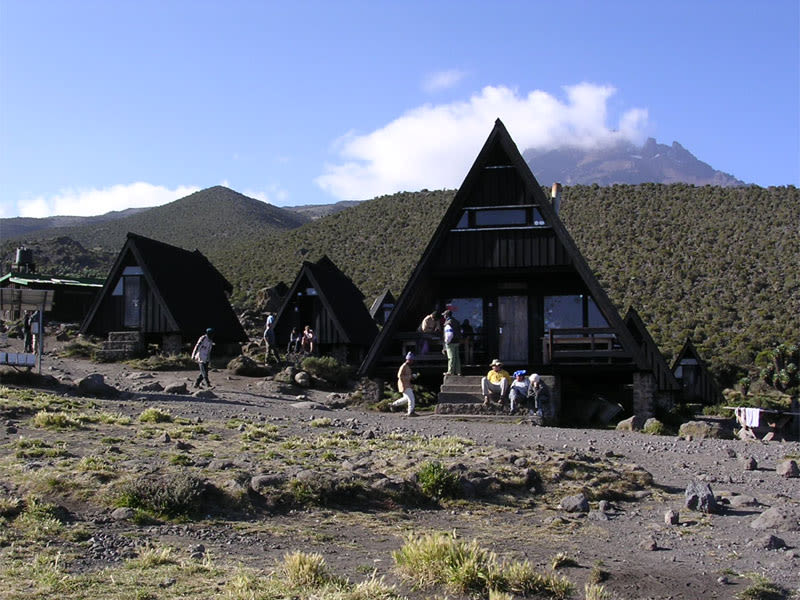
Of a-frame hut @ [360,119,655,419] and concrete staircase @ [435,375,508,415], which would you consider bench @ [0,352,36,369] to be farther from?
concrete staircase @ [435,375,508,415]

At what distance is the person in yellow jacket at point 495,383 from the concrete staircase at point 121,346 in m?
16.2

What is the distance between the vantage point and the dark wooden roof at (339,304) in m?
34.8

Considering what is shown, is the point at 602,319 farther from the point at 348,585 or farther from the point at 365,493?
the point at 348,585

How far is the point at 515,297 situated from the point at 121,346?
A: 50.0 ft

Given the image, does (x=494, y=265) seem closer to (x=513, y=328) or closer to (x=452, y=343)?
(x=513, y=328)

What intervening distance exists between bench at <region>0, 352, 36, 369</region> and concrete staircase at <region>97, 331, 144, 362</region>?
1082 cm

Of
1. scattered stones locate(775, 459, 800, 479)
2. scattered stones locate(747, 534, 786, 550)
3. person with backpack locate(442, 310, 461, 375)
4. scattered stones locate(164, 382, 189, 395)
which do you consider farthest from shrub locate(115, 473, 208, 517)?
person with backpack locate(442, 310, 461, 375)

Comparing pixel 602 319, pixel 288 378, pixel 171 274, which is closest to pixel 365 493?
pixel 602 319

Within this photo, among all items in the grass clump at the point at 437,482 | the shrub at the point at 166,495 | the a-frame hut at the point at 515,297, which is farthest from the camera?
the a-frame hut at the point at 515,297

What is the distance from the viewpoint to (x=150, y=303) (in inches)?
1287

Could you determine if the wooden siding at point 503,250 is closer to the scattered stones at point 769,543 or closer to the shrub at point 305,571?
the scattered stones at point 769,543

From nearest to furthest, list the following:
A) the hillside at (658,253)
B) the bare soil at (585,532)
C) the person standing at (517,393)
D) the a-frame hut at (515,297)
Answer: the bare soil at (585,532), the person standing at (517,393), the a-frame hut at (515,297), the hillside at (658,253)

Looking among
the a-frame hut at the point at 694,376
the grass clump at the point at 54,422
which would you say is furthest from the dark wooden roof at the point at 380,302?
the grass clump at the point at 54,422

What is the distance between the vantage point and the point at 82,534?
8656 millimetres
